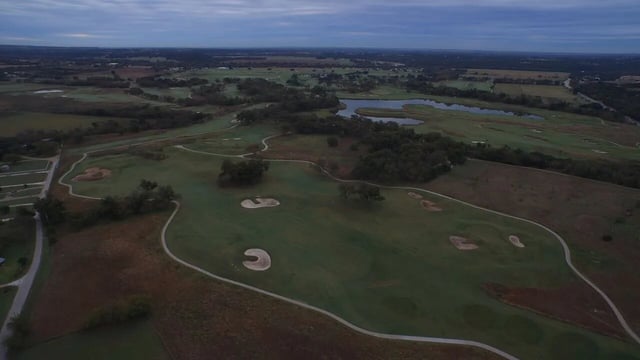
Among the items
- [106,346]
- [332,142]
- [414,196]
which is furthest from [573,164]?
[106,346]

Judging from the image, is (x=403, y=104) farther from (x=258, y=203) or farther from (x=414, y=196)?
(x=258, y=203)

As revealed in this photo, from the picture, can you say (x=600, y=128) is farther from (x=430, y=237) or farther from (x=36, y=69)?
(x=36, y=69)

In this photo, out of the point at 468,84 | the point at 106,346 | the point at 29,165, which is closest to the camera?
the point at 106,346

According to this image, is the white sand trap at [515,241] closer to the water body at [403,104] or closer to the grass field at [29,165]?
the grass field at [29,165]

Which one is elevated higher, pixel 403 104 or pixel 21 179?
pixel 403 104

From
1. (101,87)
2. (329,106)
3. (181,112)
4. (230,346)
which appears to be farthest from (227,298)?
(101,87)

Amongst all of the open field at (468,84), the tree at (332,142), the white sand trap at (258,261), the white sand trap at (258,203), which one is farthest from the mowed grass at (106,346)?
the open field at (468,84)

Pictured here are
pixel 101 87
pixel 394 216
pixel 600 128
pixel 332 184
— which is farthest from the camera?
pixel 101 87
